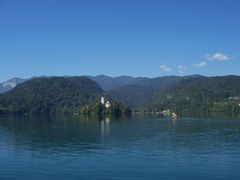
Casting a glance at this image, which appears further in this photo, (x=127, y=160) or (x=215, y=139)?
(x=215, y=139)

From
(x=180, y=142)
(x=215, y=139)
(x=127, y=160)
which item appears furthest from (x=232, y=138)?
(x=127, y=160)

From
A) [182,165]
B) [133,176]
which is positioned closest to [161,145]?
[182,165]

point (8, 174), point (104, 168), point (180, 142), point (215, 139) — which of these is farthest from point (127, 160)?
point (215, 139)

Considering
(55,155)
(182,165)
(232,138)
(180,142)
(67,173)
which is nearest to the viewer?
(67,173)

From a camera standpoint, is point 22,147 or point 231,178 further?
point 22,147

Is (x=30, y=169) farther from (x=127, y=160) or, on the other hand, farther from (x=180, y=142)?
(x=180, y=142)

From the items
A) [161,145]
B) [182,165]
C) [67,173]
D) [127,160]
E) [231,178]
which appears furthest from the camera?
[161,145]

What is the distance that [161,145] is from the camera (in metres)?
86.9

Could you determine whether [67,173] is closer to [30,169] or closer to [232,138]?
[30,169]

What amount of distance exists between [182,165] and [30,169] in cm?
2000

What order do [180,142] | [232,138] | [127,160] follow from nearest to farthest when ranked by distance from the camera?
[127,160] < [180,142] < [232,138]

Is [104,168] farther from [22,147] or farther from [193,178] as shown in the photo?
[22,147]

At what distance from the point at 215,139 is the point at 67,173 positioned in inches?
1768

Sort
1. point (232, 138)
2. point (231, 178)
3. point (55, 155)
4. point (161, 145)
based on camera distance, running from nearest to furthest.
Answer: point (231, 178)
point (55, 155)
point (161, 145)
point (232, 138)
